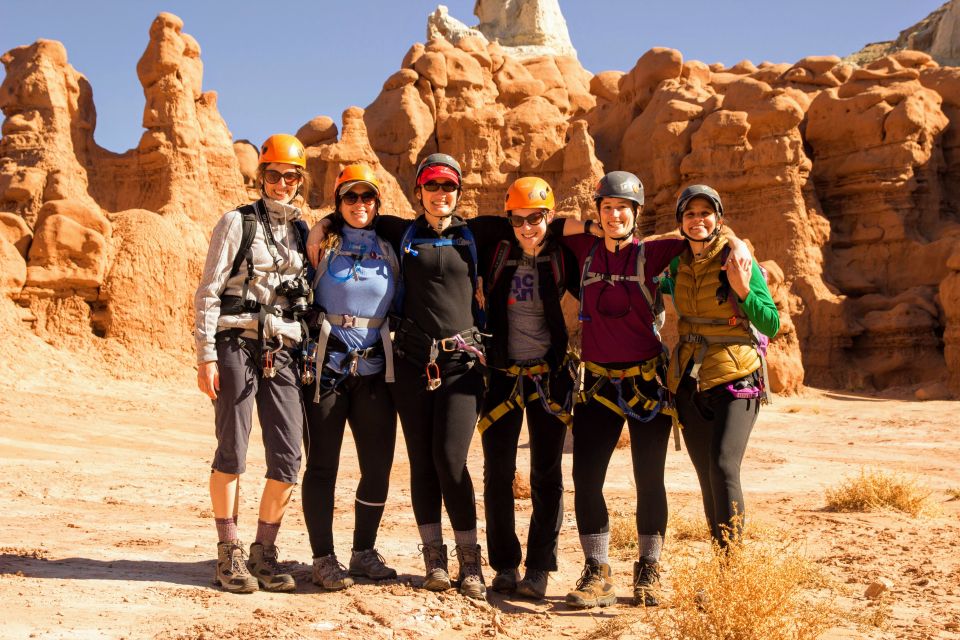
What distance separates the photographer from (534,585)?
17.6 feet

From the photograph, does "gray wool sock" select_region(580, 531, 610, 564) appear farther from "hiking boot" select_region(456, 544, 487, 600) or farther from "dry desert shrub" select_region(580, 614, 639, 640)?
"hiking boot" select_region(456, 544, 487, 600)

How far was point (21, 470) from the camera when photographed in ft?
33.7

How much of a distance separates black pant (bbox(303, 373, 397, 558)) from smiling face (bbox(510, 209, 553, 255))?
1205mm

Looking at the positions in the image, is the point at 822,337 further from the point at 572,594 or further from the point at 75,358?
the point at 572,594

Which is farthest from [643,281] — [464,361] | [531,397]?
[464,361]

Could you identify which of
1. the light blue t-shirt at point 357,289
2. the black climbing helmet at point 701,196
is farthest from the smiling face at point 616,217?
the light blue t-shirt at point 357,289

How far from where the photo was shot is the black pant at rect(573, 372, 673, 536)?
519 cm

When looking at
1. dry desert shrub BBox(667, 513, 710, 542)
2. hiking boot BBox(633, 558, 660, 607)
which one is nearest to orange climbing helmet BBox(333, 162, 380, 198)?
hiking boot BBox(633, 558, 660, 607)

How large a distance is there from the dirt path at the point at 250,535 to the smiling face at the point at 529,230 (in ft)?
6.64

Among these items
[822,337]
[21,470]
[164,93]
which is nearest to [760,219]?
[822,337]

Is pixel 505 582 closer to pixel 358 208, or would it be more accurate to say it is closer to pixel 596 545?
pixel 596 545

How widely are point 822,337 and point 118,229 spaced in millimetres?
21502

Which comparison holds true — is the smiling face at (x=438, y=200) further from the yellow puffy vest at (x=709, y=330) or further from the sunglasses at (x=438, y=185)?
the yellow puffy vest at (x=709, y=330)

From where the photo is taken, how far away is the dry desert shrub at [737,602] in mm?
4406
